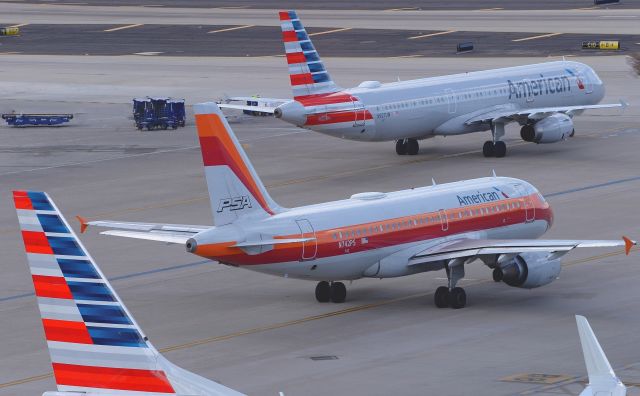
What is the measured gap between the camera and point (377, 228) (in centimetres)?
4419

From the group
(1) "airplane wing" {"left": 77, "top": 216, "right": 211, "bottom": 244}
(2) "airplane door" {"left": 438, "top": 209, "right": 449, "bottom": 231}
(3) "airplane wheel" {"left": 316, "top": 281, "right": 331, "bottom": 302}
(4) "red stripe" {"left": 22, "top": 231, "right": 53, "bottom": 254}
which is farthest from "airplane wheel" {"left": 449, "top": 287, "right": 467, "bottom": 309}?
(4) "red stripe" {"left": 22, "top": 231, "right": 53, "bottom": 254}

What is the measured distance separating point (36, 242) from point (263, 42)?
360 ft

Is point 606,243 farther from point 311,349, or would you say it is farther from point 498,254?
point 311,349

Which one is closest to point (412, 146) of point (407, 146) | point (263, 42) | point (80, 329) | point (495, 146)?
point (407, 146)

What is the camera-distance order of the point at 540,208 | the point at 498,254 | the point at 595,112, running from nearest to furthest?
the point at 498,254 < the point at 540,208 < the point at 595,112

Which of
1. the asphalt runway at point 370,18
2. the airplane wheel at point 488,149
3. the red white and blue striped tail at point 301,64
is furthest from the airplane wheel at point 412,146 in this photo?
the asphalt runway at point 370,18

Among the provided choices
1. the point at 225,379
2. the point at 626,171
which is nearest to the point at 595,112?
the point at 626,171

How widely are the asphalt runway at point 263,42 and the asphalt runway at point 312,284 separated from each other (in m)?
21.2

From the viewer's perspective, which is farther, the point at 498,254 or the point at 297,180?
the point at 297,180

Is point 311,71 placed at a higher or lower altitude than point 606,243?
higher

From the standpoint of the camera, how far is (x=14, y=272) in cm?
5103

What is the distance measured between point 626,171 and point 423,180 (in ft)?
30.9

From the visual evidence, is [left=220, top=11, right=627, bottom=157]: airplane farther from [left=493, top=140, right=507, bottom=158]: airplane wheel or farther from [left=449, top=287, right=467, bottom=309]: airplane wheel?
[left=449, top=287, right=467, bottom=309]: airplane wheel

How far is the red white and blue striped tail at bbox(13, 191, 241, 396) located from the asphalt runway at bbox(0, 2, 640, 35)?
109367mm
